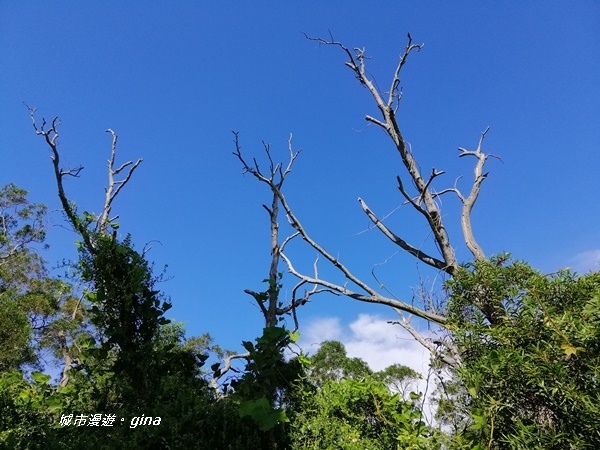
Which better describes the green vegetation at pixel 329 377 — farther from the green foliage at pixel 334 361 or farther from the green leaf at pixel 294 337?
the green foliage at pixel 334 361

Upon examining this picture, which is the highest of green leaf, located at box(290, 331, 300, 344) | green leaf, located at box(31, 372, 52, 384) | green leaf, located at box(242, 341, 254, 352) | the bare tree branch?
the bare tree branch

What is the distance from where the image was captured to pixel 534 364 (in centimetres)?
182

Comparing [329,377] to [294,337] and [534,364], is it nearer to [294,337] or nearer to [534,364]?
[294,337]

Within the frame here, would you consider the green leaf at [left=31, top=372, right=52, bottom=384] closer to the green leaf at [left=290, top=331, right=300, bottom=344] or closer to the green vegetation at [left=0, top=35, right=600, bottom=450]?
the green vegetation at [left=0, top=35, right=600, bottom=450]

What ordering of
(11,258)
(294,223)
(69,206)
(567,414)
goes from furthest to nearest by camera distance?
(11,258) < (294,223) < (69,206) < (567,414)

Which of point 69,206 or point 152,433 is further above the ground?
point 69,206

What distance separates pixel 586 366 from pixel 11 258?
15.2 meters

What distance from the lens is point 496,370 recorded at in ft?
6.25

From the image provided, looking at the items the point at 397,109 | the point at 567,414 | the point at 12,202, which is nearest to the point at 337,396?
the point at 567,414

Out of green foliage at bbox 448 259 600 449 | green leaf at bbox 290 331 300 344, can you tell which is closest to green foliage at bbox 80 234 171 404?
green leaf at bbox 290 331 300 344

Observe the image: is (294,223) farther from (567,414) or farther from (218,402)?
(567,414)

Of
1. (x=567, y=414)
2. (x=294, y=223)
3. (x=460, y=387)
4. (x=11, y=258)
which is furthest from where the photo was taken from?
(x=11, y=258)

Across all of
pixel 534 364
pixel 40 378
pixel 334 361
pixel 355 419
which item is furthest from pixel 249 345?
pixel 334 361

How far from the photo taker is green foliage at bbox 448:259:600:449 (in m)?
1.72
